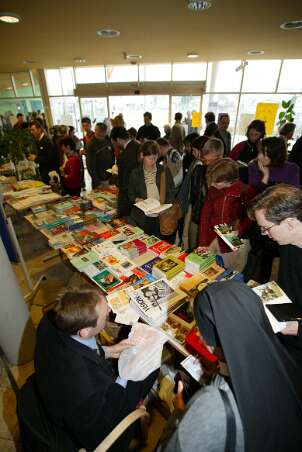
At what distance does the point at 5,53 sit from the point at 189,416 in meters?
8.12

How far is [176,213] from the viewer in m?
3.03

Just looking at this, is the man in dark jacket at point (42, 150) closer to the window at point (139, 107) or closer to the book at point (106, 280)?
the book at point (106, 280)

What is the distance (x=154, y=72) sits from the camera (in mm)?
8648

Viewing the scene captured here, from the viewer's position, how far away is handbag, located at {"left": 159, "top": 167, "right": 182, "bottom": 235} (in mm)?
2938

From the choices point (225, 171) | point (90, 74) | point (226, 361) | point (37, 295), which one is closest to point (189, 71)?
point (90, 74)

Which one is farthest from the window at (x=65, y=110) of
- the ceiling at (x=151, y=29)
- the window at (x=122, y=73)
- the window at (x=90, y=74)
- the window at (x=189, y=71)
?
the window at (x=189, y=71)

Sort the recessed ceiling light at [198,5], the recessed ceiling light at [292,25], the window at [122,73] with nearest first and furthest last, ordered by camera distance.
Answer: the recessed ceiling light at [198,5]
the recessed ceiling light at [292,25]
the window at [122,73]

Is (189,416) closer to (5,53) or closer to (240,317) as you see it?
(240,317)

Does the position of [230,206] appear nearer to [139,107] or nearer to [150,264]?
[150,264]

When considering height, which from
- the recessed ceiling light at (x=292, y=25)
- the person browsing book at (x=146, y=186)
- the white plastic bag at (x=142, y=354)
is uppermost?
the recessed ceiling light at (x=292, y=25)

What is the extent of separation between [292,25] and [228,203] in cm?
354

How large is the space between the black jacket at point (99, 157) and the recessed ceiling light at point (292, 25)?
133 inches

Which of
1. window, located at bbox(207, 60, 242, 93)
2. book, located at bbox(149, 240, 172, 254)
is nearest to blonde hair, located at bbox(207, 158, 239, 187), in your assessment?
book, located at bbox(149, 240, 172, 254)

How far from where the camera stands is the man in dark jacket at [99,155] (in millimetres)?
4383
